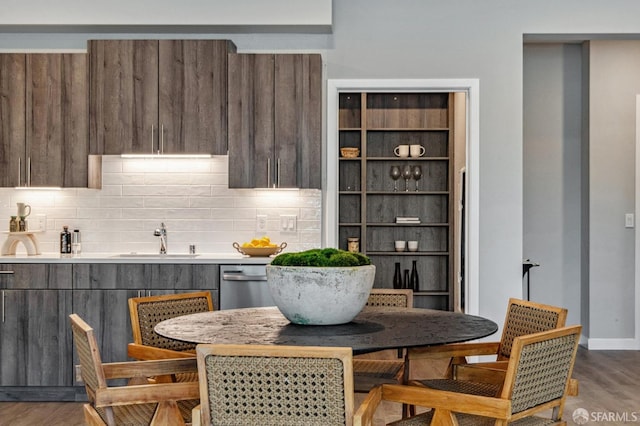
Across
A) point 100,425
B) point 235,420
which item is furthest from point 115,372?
point 235,420

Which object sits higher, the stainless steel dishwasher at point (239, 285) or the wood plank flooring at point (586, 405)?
the stainless steel dishwasher at point (239, 285)

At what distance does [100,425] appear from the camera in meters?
2.45

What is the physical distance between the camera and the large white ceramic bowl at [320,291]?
8.75 feet

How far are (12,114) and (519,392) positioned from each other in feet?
13.5

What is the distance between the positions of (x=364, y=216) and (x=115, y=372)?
5124 mm

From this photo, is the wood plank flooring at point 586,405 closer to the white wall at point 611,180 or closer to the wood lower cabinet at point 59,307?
the wood lower cabinet at point 59,307

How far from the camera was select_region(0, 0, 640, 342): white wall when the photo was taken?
5344 millimetres

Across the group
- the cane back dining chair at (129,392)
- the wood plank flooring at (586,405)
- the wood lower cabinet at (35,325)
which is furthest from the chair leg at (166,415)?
the wood lower cabinet at (35,325)

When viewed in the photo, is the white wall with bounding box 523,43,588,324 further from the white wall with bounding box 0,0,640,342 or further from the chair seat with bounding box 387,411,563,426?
the chair seat with bounding box 387,411,563,426

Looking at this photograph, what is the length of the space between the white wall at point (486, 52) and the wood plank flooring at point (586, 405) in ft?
2.73

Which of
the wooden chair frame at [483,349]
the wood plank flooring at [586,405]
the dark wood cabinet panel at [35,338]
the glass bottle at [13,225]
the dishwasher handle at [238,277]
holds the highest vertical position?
the glass bottle at [13,225]

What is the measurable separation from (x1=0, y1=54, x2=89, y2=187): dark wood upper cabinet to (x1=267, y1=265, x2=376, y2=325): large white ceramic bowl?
283 centimetres

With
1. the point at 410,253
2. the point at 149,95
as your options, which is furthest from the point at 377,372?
the point at 410,253

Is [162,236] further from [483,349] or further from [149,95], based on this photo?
[483,349]
